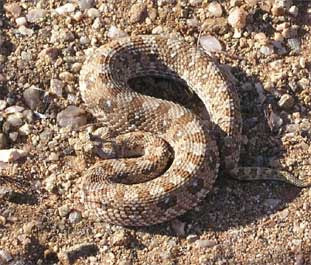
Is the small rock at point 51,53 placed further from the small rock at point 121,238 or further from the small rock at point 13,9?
the small rock at point 121,238

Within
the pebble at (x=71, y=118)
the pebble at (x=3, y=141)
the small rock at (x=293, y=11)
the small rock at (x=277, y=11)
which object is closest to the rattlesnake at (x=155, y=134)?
the pebble at (x=71, y=118)

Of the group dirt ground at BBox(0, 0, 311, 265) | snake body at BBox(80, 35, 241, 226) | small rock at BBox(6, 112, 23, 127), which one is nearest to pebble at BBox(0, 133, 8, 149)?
dirt ground at BBox(0, 0, 311, 265)

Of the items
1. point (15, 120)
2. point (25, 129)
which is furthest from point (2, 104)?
point (25, 129)

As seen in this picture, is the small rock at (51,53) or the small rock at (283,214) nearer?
the small rock at (283,214)

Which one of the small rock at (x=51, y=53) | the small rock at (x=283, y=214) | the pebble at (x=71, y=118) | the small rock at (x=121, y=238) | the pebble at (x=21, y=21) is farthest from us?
the pebble at (x=21, y=21)

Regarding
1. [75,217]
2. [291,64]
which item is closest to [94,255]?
[75,217]

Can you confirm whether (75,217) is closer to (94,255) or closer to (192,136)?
(94,255)
